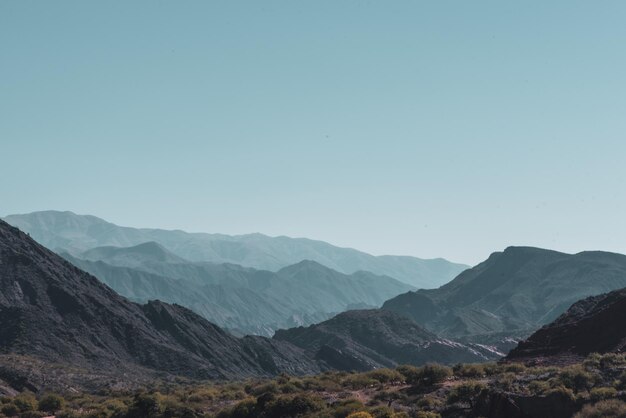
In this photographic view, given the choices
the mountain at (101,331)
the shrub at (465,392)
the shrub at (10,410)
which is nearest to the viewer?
the shrub at (465,392)

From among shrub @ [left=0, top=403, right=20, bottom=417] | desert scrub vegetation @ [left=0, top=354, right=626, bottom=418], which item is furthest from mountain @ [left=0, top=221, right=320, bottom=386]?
desert scrub vegetation @ [left=0, top=354, right=626, bottom=418]

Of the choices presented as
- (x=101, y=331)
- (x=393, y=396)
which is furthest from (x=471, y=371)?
(x=101, y=331)

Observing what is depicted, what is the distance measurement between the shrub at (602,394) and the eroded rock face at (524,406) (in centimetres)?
73

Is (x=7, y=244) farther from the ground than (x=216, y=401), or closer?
farther from the ground

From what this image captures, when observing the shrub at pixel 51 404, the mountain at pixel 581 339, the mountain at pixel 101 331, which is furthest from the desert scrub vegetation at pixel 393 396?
the mountain at pixel 101 331

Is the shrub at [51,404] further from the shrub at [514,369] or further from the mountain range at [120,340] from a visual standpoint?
the mountain range at [120,340]

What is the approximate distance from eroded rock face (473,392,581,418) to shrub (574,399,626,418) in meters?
1.10

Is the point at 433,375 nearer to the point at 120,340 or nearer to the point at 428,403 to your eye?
the point at 428,403

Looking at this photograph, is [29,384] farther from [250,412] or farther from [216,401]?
[250,412]

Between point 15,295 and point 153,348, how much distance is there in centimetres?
2586

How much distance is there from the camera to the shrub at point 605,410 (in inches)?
970

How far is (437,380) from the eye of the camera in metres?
37.2

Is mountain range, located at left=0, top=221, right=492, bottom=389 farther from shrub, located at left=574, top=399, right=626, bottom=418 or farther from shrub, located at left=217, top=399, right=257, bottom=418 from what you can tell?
shrub, located at left=574, top=399, right=626, bottom=418

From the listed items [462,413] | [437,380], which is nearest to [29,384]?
[437,380]
